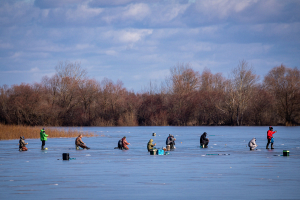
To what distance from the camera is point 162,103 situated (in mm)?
99312

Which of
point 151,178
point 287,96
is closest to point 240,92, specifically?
point 287,96

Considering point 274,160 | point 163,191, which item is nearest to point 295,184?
point 163,191

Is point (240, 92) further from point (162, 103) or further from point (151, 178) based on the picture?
point (151, 178)

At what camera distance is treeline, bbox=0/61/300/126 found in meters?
86.0

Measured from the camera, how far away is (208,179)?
650 inches

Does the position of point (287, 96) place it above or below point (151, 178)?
above

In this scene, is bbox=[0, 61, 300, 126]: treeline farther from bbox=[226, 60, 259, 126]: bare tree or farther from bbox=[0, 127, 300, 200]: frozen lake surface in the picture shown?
bbox=[0, 127, 300, 200]: frozen lake surface

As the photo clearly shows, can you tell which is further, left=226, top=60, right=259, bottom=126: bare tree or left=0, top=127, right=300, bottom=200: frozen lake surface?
left=226, top=60, right=259, bottom=126: bare tree

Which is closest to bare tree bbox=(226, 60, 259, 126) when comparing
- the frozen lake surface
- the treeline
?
the treeline

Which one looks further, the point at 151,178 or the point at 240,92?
the point at 240,92

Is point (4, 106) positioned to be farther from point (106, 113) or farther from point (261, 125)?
point (261, 125)

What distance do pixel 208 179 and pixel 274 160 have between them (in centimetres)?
833

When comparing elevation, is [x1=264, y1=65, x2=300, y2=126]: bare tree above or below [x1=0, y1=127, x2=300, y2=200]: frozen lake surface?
above

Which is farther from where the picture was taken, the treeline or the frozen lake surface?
the treeline
